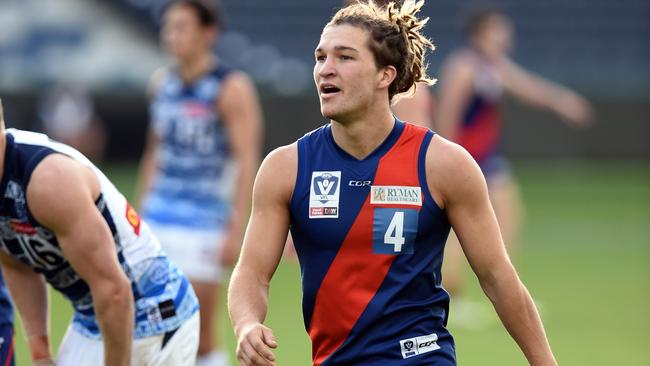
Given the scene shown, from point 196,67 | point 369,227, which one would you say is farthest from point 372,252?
point 196,67

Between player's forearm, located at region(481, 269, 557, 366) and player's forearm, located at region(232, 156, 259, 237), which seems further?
player's forearm, located at region(232, 156, 259, 237)

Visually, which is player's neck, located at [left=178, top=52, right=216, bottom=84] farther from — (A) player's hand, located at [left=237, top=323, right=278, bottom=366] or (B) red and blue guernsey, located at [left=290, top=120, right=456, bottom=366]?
(A) player's hand, located at [left=237, top=323, right=278, bottom=366]

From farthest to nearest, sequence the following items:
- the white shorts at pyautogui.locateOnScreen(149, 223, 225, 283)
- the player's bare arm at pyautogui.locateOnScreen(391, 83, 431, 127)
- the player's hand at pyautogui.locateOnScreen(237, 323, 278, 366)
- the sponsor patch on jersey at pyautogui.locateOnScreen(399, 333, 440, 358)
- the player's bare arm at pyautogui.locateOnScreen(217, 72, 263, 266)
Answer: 1. the player's bare arm at pyautogui.locateOnScreen(391, 83, 431, 127)
2. the player's bare arm at pyautogui.locateOnScreen(217, 72, 263, 266)
3. the white shorts at pyautogui.locateOnScreen(149, 223, 225, 283)
4. the sponsor patch on jersey at pyautogui.locateOnScreen(399, 333, 440, 358)
5. the player's hand at pyautogui.locateOnScreen(237, 323, 278, 366)

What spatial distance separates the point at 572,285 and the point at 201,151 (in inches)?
238

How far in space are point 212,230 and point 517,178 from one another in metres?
16.3

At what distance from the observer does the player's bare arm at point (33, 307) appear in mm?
5457

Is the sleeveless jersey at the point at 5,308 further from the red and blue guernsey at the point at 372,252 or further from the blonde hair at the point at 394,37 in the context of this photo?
the blonde hair at the point at 394,37

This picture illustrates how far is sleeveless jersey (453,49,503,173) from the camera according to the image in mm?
12500

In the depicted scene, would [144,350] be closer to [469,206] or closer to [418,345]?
[418,345]

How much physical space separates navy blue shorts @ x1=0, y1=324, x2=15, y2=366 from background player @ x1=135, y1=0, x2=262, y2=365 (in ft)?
10.1

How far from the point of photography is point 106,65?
27469 mm

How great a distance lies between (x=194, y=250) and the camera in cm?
852

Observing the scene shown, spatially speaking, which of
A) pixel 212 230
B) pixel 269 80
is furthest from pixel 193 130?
pixel 269 80

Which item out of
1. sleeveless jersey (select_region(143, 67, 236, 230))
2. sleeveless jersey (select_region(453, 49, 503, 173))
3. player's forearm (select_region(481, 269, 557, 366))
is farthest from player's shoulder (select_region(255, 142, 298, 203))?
sleeveless jersey (select_region(453, 49, 503, 173))
